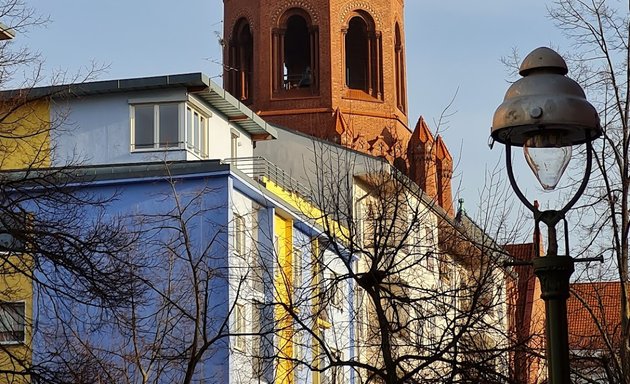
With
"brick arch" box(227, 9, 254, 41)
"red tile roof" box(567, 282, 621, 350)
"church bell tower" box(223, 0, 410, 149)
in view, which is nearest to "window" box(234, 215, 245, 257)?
"red tile roof" box(567, 282, 621, 350)

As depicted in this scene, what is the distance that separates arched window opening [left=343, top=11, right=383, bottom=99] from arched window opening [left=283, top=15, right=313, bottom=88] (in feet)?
5.99

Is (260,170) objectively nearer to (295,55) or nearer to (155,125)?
(155,125)

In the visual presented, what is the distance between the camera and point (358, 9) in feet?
207

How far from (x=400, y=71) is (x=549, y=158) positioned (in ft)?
183

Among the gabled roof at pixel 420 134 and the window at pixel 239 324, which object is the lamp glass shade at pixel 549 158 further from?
the gabled roof at pixel 420 134

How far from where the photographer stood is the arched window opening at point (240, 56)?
206ft

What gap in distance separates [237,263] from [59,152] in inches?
248

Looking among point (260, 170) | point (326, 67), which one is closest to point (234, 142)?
point (260, 170)

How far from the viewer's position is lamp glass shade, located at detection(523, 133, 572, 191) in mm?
8750

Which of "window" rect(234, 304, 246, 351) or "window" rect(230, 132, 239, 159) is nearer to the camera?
"window" rect(234, 304, 246, 351)

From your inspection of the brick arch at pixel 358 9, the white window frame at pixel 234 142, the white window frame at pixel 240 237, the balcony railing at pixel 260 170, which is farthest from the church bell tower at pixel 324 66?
the white window frame at pixel 240 237

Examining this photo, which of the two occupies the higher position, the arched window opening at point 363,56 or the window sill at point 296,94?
the arched window opening at point 363,56

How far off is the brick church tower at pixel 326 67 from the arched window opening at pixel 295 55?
0.04 metres

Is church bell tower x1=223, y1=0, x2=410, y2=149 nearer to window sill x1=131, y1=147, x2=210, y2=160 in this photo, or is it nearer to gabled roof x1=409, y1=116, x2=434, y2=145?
gabled roof x1=409, y1=116, x2=434, y2=145
